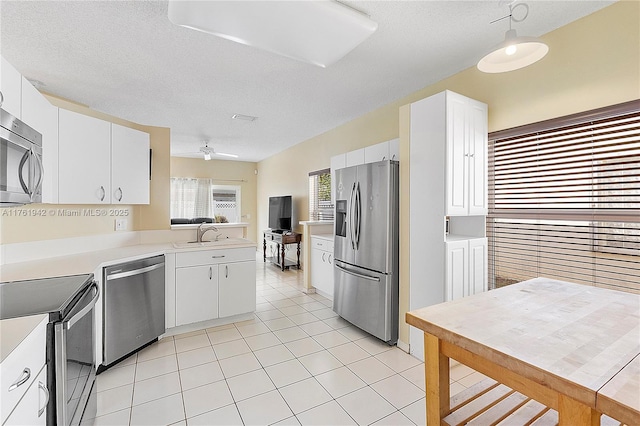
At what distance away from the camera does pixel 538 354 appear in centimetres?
90

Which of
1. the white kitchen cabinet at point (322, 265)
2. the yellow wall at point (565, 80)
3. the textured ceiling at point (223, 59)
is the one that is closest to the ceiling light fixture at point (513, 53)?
the textured ceiling at point (223, 59)

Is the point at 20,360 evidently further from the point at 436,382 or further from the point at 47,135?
the point at 47,135

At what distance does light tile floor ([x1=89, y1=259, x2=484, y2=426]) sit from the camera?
5.97ft

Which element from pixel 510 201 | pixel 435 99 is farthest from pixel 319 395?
pixel 435 99

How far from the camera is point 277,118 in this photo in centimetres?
439

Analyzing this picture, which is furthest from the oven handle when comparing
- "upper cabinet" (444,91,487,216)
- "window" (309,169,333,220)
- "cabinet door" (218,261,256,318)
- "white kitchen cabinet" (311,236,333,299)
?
"window" (309,169,333,220)

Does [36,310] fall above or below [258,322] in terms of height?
above

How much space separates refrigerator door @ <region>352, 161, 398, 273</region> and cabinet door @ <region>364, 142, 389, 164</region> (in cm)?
59

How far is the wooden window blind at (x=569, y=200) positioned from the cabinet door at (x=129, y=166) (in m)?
3.47

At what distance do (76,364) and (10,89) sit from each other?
1.60 meters

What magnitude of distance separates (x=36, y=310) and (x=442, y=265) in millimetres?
2499

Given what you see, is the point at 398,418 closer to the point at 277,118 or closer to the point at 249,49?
the point at 249,49

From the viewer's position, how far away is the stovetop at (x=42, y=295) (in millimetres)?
1214

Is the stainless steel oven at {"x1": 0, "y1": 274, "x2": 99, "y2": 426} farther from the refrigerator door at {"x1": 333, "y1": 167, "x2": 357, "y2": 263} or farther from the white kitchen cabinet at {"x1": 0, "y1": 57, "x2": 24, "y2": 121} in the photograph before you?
the refrigerator door at {"x1": 333, "y1": 167, "x2": 357, "y2": 263}
